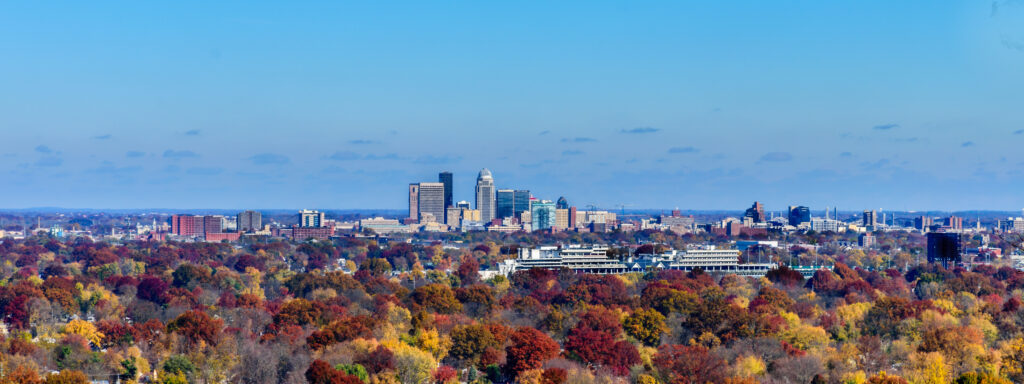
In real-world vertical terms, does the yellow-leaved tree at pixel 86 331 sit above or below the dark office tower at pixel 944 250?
below

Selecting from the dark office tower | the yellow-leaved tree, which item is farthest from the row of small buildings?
the yellow-leaved tree

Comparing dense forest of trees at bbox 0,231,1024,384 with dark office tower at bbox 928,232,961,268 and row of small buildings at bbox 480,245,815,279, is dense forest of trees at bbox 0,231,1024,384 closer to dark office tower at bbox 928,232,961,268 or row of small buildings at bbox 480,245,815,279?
row of small buildings at bbox 480,245,815,279

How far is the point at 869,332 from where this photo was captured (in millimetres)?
72000

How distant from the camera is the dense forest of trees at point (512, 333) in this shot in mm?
56438

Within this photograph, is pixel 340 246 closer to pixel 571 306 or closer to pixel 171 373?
pixel 571 306

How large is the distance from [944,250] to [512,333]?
10110 centimetres

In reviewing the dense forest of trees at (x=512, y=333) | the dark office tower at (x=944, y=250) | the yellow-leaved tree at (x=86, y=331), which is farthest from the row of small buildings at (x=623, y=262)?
the yellow-leaved tree at (x=86, y=331)

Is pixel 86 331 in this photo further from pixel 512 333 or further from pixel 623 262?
pixel 623 262

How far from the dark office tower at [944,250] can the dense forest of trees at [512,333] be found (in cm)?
3967

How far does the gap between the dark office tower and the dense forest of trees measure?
39666 mm

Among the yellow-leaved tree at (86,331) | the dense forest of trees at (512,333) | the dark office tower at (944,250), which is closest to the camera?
the dense forest of trees at (512,333)

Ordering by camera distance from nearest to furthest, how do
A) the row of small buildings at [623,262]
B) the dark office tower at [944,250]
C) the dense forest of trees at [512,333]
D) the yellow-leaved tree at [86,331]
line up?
the dense forest of trees at [512,333] → the yellow-leaved tree at [86,331] → the row of small buildings at [623,262] → the dark office tower at [944,250]

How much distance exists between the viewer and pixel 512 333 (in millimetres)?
63750

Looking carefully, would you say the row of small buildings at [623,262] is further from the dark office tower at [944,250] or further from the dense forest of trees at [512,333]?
the dense forest of trees at [512,333]
